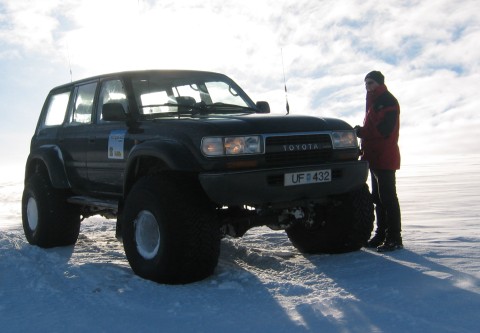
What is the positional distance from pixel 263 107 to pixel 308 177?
1.60 metres

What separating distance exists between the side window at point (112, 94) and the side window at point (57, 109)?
1.03 m

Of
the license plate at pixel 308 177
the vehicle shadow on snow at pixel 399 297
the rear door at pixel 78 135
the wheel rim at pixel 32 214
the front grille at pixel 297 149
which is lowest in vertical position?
the vehicle shadow on snow at pixel 399 297

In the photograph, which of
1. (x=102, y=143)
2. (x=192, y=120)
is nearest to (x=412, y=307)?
(x=192, y=120)

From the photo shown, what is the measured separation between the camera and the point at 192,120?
4.41m

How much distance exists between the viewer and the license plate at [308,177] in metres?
4.33

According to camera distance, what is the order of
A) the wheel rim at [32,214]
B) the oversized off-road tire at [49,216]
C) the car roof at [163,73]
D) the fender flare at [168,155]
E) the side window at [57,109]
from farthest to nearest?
1. the side window at [57,109]
2. the wheel rim at [32,214]
3. the oversized off-road tire at [49,216]
4. the car roof at [163,73]
5. the fender flare at [168,155]

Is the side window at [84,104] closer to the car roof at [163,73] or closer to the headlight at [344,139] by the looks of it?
the car roof at [163,73]

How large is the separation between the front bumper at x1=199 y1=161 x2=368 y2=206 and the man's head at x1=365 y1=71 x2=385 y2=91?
1.13 m

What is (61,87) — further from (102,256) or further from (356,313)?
(356,313)

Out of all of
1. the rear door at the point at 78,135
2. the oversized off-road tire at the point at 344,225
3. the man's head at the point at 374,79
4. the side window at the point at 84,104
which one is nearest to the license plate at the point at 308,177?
the oversized off-road tire at the point at 344,225

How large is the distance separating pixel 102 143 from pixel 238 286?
216cm

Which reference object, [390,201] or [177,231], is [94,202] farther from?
[390,201]

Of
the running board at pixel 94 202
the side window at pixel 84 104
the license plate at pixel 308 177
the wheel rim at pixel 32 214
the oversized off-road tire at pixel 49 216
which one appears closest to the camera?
the license plate at pixel 308 177

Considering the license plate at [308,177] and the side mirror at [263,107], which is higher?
the side mirror at [263,107]
